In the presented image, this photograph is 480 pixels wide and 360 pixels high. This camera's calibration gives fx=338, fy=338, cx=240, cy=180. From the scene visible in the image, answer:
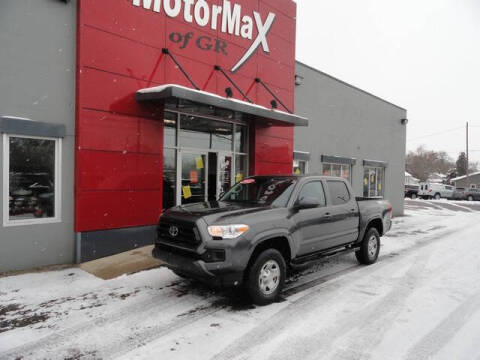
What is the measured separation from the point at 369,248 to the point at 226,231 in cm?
396

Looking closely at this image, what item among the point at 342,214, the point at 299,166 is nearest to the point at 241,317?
the point at 342,214

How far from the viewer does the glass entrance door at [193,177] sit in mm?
9102

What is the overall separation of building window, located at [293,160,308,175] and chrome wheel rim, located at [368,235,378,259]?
6.15 metres

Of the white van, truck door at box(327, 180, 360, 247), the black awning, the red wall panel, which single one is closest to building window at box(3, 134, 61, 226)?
the red wall panel

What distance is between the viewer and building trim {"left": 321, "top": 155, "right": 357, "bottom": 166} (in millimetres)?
14052

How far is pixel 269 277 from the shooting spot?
4.79 metres

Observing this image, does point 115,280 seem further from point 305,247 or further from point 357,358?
point 357,358

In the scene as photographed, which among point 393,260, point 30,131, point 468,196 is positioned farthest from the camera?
point 468,196

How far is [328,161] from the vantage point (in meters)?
14.2

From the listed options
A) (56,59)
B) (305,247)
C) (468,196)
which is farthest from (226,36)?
(468,196)

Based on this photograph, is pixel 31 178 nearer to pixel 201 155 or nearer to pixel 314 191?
pixel 201 155

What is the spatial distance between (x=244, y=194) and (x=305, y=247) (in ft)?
4.53

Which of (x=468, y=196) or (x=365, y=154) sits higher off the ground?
(x=365, y=154)

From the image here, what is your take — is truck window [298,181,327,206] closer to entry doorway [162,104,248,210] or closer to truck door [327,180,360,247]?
truck door [327,180,360,247]
